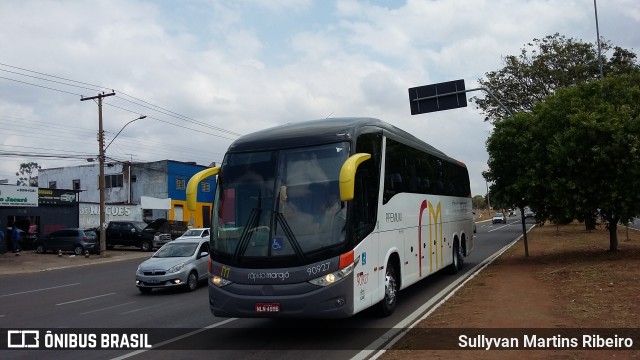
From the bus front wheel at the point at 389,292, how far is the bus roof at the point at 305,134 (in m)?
2.67

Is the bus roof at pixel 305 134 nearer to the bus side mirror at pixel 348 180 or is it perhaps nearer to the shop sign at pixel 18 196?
the bus side mirror at pixel 348 180

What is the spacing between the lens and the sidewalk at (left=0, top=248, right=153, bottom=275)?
28766 millimetres

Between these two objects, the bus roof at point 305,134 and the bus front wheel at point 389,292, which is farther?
the bus front wheel at point 389,292

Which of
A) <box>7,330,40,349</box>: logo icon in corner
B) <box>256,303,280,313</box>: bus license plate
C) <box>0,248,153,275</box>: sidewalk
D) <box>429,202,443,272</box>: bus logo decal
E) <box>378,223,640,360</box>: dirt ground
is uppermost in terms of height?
<box>429,202,443,272</box>: bus logo decal

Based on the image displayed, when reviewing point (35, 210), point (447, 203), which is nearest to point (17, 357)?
point (447, 203)

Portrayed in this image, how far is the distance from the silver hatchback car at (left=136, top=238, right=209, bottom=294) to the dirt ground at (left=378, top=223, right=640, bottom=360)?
7.74 meters

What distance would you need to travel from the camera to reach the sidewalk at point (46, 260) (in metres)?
28.8

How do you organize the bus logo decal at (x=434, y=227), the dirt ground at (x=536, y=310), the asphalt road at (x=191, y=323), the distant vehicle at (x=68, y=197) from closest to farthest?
the dirt ground at (x=536, y=310), the asphalt road at (x=191, y=323), the bus logo decal at (x=434, y=227), the distant vehicle at (x=68, y=197)

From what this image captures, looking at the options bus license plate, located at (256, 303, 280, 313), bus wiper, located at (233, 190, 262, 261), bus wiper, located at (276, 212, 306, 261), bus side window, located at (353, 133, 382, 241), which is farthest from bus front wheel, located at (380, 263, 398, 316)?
bus wiper, located at (233, 190, 262, 261)

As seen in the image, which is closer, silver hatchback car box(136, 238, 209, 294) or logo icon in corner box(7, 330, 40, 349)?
logo icon in corner box(7, 330, 40, 349)

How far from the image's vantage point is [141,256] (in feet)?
114

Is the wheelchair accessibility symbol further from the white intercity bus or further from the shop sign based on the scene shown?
the shop sign

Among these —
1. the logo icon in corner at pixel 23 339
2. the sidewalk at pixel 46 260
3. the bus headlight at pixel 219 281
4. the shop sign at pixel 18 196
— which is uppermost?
the shop sign at pixel 18 196

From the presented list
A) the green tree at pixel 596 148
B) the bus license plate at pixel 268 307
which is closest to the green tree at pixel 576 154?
the green tree at pixel 596 148
